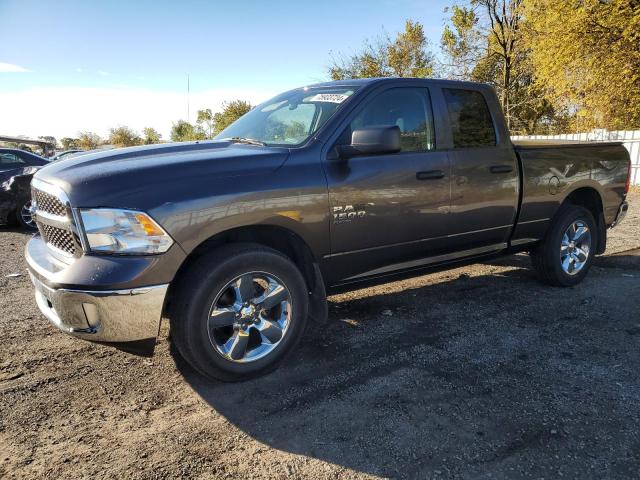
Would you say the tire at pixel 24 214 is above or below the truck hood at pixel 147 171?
below

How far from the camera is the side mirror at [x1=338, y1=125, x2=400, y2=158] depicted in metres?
3.13

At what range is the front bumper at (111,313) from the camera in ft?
8.23

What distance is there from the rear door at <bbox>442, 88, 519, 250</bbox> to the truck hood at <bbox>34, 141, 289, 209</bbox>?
1.63 metres

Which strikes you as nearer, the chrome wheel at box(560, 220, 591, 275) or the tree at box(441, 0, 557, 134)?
the chrome wheel at box(560, 220, 591, 275)

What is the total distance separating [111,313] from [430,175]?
2.47 meters

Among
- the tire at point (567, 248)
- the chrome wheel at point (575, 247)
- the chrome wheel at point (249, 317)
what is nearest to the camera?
the chrome wheel at point (249, 317)

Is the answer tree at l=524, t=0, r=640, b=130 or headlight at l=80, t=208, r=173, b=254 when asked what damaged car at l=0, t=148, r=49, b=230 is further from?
tree at l=524, t=0, r=640, b=130

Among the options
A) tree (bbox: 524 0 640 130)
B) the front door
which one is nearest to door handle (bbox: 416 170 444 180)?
the front door

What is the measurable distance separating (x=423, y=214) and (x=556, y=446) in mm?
1845

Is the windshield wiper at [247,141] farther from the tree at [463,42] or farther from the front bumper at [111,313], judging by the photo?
the tree at [463,42]

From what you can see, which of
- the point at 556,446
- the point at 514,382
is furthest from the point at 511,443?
the point at 514,382

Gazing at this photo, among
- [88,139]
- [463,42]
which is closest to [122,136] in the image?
[88,139]

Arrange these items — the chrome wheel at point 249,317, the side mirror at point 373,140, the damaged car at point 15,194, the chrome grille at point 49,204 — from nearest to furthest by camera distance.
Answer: the chrome grille at point 49,204, the chrome wheel at point 249,317, the side mirror at point 373,140, the damaged car at point 15,194

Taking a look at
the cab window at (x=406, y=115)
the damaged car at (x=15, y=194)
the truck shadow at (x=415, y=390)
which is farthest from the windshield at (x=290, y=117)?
the damaged car at (x=15, y=194)
